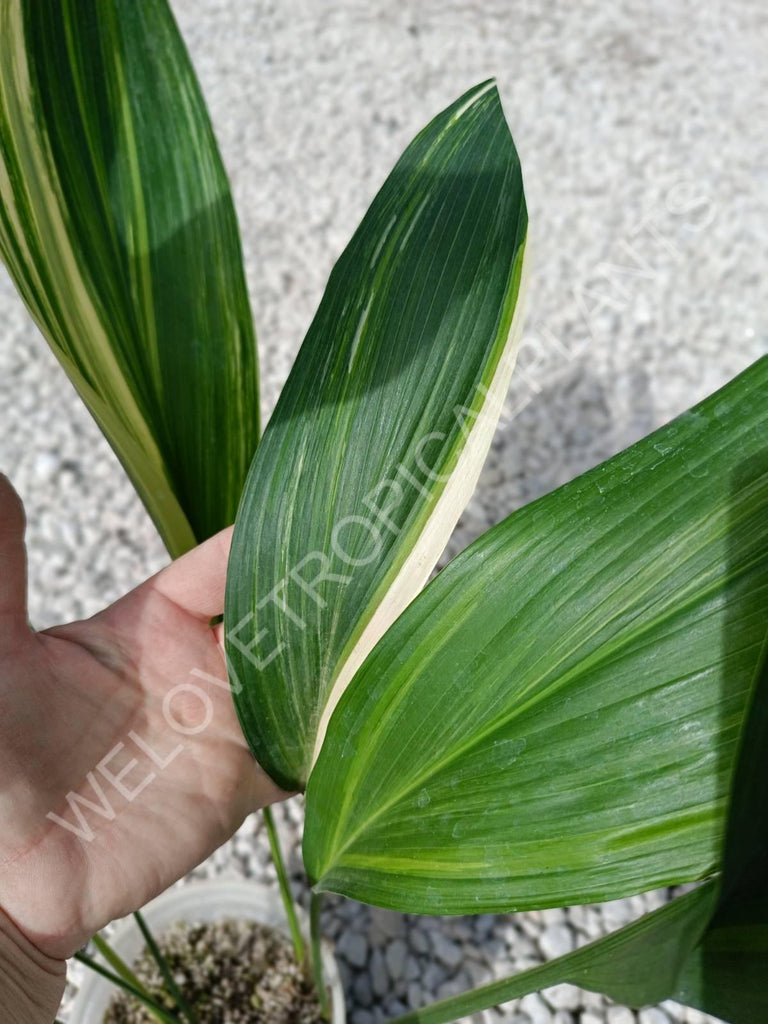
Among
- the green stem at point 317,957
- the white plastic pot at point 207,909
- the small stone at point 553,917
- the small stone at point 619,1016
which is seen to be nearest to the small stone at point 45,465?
the white plastic pot at point 207,909

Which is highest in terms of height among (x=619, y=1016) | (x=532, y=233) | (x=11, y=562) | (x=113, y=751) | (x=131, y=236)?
(x=532, y=233)

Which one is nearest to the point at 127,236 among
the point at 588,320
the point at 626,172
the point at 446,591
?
the point at 446,591

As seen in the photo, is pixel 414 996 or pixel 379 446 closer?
pixel 379 446

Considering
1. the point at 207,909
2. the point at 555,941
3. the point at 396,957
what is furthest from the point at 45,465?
the point at 555,941

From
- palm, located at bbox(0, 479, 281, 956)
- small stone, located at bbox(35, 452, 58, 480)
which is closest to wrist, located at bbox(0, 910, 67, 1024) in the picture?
palm, located at bbox(0, 479, 281, 956)

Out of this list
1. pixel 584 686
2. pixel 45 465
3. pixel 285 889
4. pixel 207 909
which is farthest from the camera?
pixel 45 465

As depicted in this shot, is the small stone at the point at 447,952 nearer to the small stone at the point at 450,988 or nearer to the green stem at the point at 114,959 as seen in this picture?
the small stone at the point at 450,988

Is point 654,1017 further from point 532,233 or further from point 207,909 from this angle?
point 532,233
